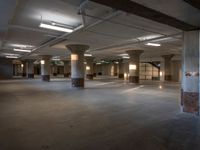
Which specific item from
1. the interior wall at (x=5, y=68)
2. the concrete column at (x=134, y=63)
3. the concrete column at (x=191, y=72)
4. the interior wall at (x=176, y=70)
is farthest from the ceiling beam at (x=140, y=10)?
the interior wall at (x=5, y=68)

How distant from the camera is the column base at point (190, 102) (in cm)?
532

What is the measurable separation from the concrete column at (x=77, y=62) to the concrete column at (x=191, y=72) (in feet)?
27.4

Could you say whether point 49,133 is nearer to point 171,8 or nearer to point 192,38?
point 171,8

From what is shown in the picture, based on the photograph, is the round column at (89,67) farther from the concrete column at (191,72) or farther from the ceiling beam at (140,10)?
the ceiling beam at (140,10)

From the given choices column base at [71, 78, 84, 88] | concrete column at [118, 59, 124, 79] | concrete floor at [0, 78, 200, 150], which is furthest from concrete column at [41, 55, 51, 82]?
concrete floor at [0, 78, 200, 150]

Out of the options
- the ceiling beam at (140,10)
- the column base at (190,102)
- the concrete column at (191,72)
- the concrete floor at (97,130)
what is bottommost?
the concrete floor at (97,130)

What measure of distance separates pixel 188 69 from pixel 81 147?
14.0 ft

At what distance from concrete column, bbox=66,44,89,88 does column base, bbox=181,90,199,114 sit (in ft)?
27.9

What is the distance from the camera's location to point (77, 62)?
12.8 m

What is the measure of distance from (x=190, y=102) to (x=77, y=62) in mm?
8820

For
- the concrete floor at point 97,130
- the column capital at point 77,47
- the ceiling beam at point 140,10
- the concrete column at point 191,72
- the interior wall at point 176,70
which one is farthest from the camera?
the interior wall at point 176,70

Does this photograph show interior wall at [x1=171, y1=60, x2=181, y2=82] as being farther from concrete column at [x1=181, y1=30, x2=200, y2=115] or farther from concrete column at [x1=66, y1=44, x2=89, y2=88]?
concrete column at [x1=181, y1=30, x2=200, y2=115]

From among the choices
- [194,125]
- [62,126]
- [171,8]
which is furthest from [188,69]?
[62,126]

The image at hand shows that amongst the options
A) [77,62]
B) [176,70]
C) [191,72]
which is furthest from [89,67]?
[191,72]
